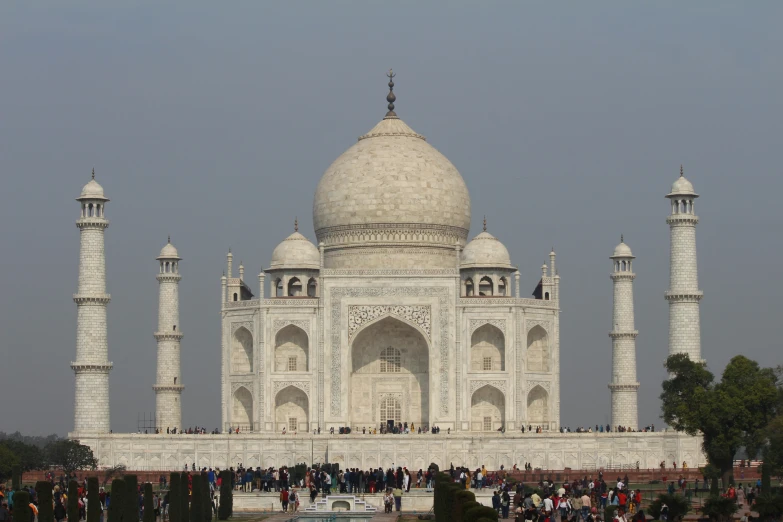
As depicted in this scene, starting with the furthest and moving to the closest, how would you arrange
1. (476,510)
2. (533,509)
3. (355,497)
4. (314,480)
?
(314,480) < (355,497) < (533,509) < (476,510)

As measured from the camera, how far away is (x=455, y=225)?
47.4 meters

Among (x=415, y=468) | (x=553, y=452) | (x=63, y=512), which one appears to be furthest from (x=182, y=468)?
(x=63, y=512)

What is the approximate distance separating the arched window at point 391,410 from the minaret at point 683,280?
766cm

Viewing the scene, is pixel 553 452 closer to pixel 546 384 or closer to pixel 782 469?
pixel 546 384

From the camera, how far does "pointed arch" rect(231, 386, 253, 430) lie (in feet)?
148

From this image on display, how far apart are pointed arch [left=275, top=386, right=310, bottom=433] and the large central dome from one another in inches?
171

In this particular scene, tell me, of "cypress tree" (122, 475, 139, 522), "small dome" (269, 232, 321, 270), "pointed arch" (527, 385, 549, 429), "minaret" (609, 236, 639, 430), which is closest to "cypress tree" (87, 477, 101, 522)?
"cypress tree" (122, 475, 139, 522)

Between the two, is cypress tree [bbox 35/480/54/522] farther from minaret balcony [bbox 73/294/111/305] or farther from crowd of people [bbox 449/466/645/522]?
minaret balcony [bbox 73/294/111/305]

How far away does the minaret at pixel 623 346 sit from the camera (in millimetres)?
46750

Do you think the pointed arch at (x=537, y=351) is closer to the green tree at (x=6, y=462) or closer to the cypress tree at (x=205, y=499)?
the green tree at (x=6, y=462)

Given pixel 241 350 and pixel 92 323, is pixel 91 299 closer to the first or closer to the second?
pixel 92 323

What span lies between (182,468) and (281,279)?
7.50m

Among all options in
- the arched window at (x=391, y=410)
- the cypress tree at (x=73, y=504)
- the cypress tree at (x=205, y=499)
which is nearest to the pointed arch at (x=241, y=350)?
the arched window at (x=391, y=410)

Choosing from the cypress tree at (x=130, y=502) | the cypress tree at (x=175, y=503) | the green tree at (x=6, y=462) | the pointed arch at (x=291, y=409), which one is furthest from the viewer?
the pointed arch at (x=291, y=409)
